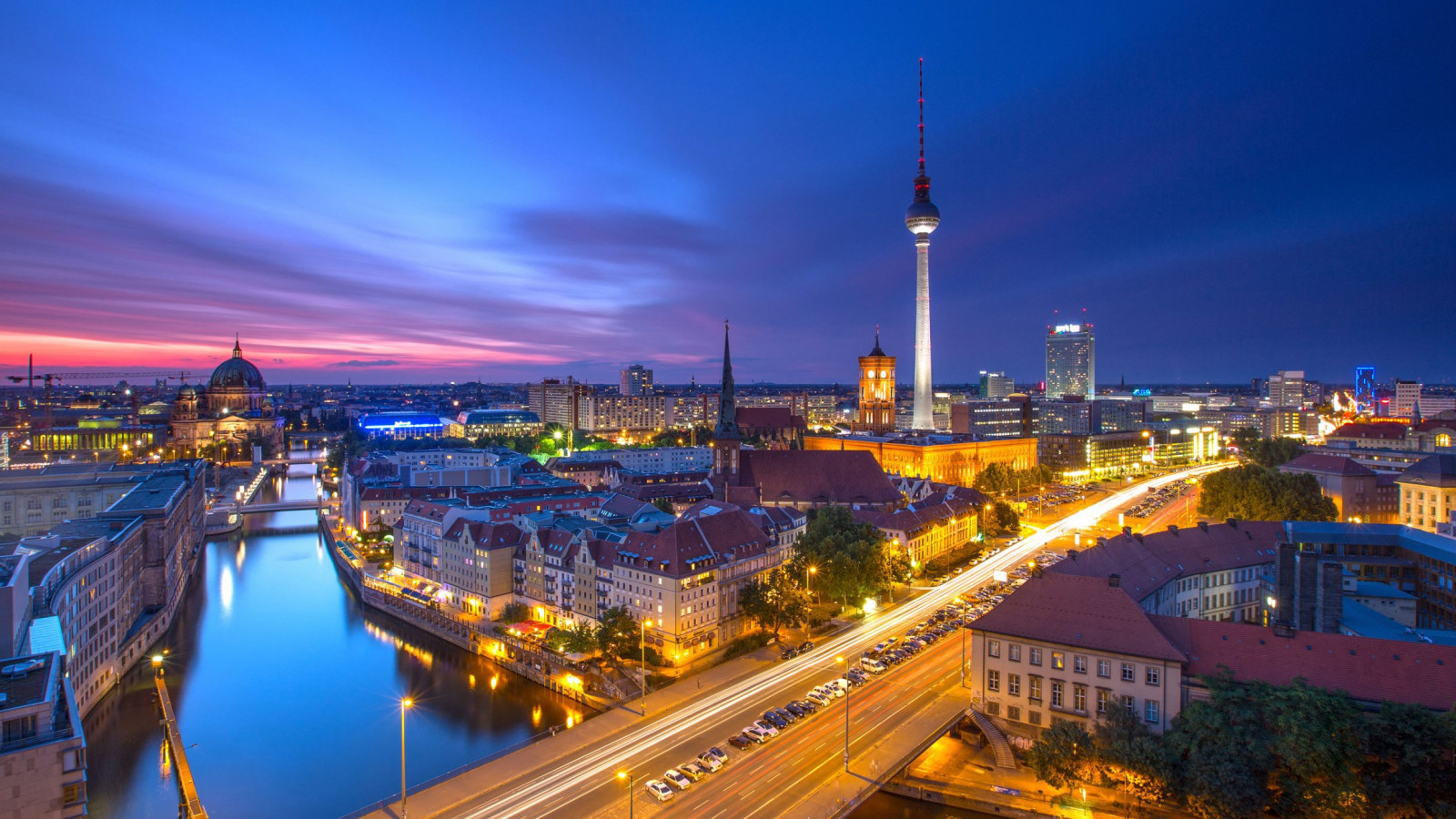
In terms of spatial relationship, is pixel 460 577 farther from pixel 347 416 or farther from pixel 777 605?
pixel 347 416

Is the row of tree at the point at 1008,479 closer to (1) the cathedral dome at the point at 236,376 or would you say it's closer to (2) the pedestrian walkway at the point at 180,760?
(2) the pedestrian walkway at the point at 180,760

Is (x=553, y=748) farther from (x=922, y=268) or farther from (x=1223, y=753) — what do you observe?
(x=922, y=268)

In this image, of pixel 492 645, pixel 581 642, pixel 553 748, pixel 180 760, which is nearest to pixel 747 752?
pixel 553 748

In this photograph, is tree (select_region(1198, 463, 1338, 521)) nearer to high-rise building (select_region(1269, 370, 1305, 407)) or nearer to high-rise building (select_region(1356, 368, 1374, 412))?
high-rise building (select_region(1356, 368, 1374, 412))

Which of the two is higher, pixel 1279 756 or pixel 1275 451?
pixel 1275 451

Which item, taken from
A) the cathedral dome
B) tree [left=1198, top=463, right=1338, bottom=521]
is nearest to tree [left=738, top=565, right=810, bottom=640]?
tree [left=1198, top=463, right=1338, bottom=521]
